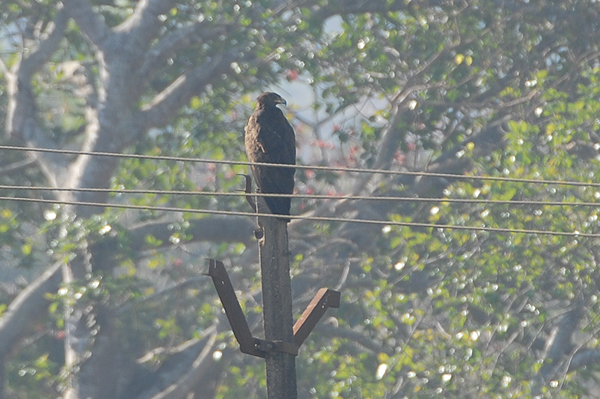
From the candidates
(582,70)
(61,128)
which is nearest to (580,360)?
(582,70)

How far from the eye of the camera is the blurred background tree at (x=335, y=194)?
9805mm

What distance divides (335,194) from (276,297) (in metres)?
6.38

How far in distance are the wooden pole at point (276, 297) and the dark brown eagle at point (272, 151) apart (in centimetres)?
28

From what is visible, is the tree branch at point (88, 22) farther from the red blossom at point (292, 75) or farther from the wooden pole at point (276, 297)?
the wooden pole at point (276, 297)

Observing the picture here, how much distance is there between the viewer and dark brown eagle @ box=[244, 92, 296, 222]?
21.1 feet

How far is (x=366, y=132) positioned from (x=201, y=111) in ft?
7.19

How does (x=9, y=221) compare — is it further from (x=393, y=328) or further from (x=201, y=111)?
(x=393, y=328)

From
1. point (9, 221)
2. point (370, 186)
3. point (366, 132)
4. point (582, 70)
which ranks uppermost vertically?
point (582, 70)

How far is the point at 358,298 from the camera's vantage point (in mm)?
10930

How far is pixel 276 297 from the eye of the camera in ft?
18.5

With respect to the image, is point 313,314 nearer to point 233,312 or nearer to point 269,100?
point 233,312

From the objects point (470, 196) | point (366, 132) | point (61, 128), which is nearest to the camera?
point (470, 196)

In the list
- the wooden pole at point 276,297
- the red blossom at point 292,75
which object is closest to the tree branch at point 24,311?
the red blossom at point 292,75

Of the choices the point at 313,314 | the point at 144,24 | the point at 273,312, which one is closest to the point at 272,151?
the point at 313,314
